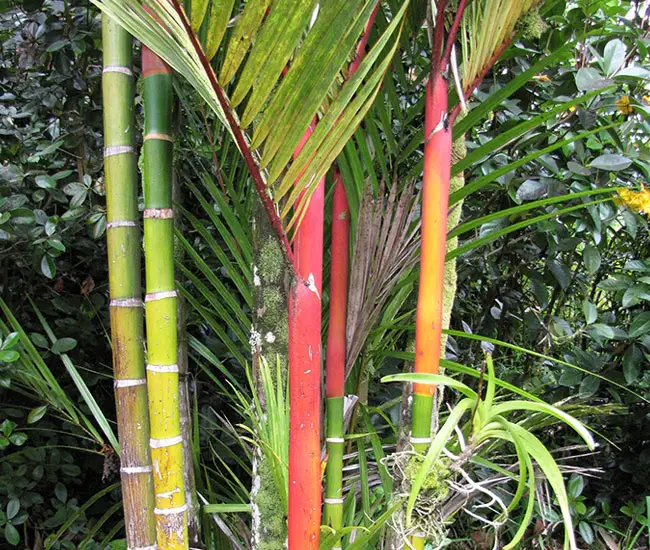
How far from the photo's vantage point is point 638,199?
3.51 ft

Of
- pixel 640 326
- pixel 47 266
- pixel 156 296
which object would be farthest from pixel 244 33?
pixel 640 326

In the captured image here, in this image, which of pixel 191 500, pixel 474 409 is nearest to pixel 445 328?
pixel 474 409

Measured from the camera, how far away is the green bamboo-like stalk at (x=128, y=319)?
65 centimetres

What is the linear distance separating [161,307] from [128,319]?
0.07 metres

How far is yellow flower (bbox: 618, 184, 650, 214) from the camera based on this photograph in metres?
1.07

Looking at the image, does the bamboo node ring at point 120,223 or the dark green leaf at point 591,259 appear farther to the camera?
the dark green leaf at point 591,259

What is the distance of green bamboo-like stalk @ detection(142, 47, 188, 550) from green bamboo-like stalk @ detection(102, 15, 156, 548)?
3cm

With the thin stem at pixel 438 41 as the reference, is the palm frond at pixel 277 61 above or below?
below

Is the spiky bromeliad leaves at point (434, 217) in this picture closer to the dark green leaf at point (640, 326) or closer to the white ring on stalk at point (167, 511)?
the white ring on stalk at point (167, 511)

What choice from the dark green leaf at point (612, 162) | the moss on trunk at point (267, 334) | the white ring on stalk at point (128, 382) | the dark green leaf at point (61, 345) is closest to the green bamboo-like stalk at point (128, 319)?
the white ring on stalk at point (128, 382)

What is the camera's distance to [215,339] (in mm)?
1388

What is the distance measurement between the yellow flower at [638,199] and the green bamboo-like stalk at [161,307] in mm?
888

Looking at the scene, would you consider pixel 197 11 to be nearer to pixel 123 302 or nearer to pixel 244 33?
pixel 244 33

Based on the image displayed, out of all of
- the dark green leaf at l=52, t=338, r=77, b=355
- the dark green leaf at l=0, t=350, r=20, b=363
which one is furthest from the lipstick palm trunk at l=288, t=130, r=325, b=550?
Answer: the dark green leaf at l=52, t=338, r=77, b=355
